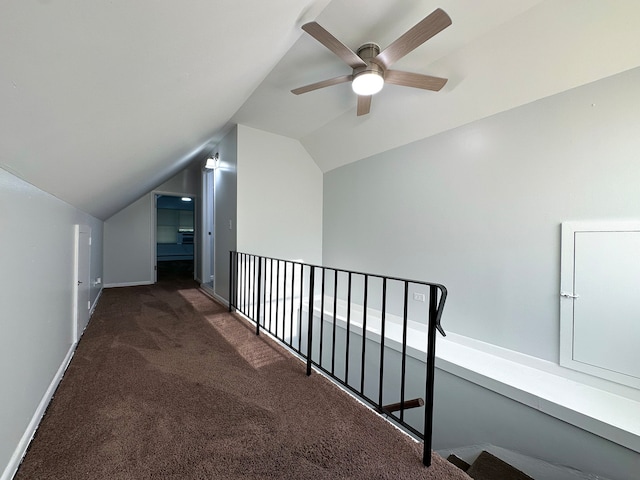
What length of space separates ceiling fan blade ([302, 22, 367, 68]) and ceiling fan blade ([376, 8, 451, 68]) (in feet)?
0.58

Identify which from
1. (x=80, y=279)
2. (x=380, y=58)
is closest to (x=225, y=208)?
(x=80, y=279)

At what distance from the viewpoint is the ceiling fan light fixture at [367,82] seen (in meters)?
Answer: 2.08

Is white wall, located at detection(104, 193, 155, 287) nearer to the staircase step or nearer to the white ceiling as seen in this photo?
the white ceiling

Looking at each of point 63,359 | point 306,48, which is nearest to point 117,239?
point 63,359

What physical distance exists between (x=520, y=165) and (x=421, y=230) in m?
1.16

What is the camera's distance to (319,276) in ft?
15.2

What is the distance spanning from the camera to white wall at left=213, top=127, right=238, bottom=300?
12.2 ft

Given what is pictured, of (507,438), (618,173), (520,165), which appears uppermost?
(520,165)

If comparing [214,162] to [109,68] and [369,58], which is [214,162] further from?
[109,68]

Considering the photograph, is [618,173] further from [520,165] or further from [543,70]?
[543,70]

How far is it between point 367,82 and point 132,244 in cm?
521

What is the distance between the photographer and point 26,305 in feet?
3.98

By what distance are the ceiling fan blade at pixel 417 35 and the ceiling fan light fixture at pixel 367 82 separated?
0.10 m

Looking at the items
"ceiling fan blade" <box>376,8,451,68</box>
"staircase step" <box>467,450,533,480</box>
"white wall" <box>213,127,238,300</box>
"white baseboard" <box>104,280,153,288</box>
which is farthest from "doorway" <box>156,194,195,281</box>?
"staircase step" <box>467,450,533,480</box>
